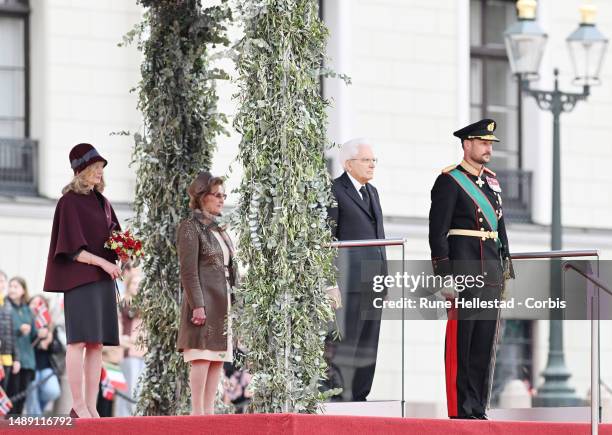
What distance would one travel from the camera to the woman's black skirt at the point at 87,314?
39.8ft

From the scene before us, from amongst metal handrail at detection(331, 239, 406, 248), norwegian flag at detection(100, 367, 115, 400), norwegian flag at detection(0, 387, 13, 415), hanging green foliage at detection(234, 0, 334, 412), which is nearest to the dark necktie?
metal handrail at detection(331, 239, 406, 248)

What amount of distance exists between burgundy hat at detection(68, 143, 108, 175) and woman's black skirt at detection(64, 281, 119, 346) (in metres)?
0.70

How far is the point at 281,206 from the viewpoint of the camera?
11.6m

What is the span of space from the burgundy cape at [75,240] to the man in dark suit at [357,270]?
1462 mm

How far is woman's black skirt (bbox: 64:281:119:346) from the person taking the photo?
12117mm

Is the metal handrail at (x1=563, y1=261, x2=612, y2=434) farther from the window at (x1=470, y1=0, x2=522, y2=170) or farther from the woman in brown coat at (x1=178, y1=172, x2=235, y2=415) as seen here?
the window at (x1=470, y1=0, x2=522, y2=170)

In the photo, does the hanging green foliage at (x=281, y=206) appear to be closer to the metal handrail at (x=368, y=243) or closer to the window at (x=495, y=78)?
the metal handrail at (x=368, y=243)

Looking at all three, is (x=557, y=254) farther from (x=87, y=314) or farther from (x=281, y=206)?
(x=87, y=314)

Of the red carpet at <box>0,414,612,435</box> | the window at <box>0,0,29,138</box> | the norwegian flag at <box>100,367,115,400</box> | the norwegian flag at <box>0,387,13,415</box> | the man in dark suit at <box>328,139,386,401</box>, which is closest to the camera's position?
the red carpet at <box>0,414,612,435</box>

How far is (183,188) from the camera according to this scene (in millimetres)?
14031

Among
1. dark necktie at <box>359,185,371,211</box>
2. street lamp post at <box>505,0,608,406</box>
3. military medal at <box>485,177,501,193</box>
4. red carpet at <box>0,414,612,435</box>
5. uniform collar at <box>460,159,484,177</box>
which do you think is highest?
street lamp post at <box>505,0,608,406</box>

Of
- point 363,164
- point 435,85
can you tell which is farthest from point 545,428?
point 435,85

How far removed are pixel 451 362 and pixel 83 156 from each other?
2567mm

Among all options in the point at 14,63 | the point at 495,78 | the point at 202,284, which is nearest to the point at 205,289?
the point at 202,284
